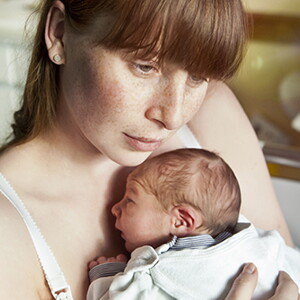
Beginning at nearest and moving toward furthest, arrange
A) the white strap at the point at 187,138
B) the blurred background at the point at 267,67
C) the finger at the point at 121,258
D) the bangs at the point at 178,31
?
the bangs at the point at 178,31 → the finger at the point at 121,258 → the white strap at the point at 187,138 → the blurred background at the point at 267,67

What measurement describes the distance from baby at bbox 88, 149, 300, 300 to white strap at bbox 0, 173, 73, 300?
2.3 inches

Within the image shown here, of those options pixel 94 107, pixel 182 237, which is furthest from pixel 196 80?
pixel 182 237

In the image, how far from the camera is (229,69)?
1.01m

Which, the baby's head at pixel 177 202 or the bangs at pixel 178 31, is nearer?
the bangs at pixel 178 31

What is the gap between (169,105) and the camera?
954 millimetres

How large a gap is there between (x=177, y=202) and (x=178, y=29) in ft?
1.08

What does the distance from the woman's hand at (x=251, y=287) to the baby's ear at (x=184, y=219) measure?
12cm

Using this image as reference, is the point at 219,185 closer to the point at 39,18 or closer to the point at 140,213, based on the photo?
the point at 140,213

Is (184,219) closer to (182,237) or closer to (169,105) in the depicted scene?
(182,237)

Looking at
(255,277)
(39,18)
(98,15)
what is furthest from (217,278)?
(39,18)

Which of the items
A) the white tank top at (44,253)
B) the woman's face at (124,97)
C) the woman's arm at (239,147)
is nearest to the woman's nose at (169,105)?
the woman's face at (124,97)

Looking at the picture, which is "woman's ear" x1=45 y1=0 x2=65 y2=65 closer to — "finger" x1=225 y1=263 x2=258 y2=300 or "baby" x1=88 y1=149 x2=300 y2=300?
"baby" x1=88 y1=149 x2=300 y2=300

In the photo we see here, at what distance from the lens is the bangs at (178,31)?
880 mm

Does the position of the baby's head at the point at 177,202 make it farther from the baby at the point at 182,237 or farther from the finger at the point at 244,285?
the finger at the point at 244,285
